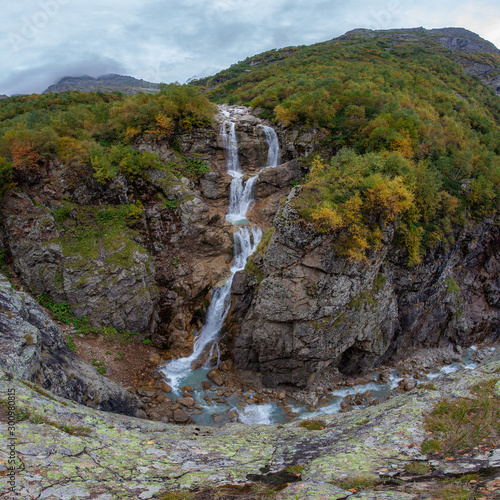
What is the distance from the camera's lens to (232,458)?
9625 millimetres

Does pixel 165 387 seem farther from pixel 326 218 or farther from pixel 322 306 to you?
pixel 326 218

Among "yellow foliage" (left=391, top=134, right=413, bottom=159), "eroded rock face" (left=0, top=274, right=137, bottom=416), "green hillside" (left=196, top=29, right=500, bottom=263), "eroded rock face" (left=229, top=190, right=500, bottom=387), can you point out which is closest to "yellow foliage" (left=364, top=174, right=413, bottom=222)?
"green hillside" (left=196, top=29, right=500, bottom=263)

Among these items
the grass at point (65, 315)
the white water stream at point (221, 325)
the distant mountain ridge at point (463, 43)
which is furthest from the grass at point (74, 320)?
the distant mountain ridge at point (463, 43)

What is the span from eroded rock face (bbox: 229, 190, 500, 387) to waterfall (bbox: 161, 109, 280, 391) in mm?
1408

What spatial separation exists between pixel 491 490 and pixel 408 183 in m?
20.5

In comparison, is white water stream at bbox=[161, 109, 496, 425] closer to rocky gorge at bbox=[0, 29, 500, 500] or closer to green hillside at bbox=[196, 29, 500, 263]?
rocky gorge at bbox=[0, 29, 500, 500]

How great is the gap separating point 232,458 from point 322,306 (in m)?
12.0

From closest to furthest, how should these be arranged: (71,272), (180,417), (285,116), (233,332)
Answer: (180,417), (71,272), (233,332), (285,116)

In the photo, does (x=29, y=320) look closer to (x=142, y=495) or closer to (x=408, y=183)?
(x=142, y=495)

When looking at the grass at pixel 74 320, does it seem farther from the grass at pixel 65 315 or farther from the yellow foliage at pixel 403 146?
the yellow foliage at pixel 403 146

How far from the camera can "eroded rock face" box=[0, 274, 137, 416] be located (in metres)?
12.2

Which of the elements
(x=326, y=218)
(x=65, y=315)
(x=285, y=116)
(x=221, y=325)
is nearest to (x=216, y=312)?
(x=221, y=325)

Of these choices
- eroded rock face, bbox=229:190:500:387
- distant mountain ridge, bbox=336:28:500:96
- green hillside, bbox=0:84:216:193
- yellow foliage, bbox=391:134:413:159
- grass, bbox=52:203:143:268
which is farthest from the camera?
distant mountain ridge, bbox=336:28:500:96

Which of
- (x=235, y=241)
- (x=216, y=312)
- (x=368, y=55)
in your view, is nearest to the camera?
(x=216, y=312)
